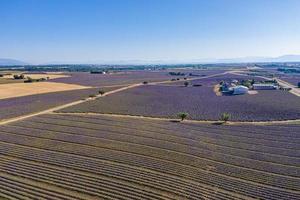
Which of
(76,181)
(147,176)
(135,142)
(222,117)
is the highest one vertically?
(76,181)

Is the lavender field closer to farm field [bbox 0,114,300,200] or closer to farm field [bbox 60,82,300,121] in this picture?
farm field [bbox 60,82,300,121]

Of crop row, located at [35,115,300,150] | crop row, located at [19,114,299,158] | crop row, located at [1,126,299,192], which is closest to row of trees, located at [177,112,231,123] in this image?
crop row, located at [35,115,300,150]

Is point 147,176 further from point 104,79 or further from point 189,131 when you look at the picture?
point 104,79

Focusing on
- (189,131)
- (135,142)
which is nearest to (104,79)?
(189,131)

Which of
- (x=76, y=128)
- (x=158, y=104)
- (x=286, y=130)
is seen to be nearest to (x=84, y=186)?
(x=76, y=128)

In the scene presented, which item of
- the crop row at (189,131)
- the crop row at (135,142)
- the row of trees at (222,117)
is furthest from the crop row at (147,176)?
the row of trees at (222,117)

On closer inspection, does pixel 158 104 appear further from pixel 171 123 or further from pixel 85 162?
pixel 85 162

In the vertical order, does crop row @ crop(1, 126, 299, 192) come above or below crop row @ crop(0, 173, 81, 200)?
below

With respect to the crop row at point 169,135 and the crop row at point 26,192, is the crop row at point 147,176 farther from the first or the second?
the crop row at point 169,135
